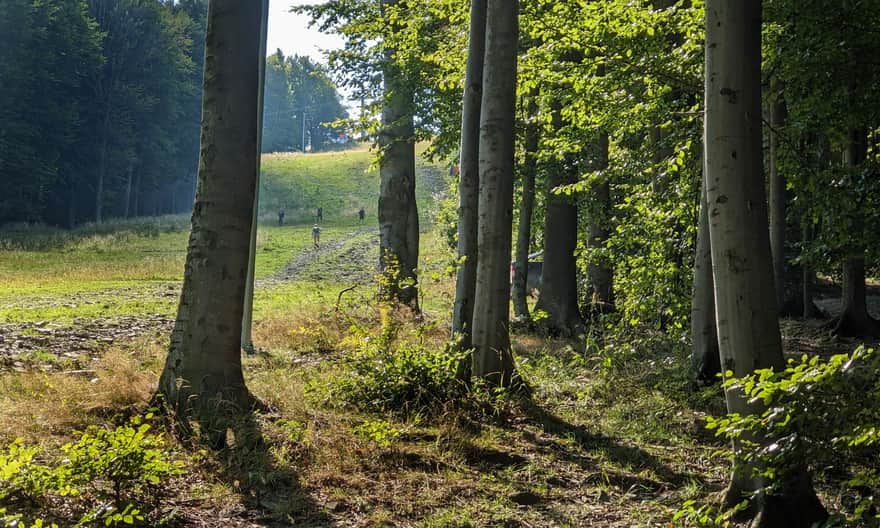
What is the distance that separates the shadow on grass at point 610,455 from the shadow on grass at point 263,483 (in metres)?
2.34

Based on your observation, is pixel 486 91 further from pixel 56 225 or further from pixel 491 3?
pixel 56 225

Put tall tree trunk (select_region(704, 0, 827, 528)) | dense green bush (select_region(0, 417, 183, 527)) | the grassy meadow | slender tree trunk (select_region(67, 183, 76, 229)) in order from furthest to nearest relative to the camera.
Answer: slender tree trunk (select_region(67, 183, 76, 229)), the grassy meadow, tall tree trunk (select_region(704, 0, 827, 528)), dense green bush (select_region(0, 417, 183, 527))

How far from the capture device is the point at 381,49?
15.0 meters

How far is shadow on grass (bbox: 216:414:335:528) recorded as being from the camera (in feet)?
16.0

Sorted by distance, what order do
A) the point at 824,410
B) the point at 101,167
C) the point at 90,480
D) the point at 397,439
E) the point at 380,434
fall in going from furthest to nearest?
1. the point at 101,167
2. the point at 397,439
3. the point at 380,434
4. the point at 90,480
5. the point at 824,410

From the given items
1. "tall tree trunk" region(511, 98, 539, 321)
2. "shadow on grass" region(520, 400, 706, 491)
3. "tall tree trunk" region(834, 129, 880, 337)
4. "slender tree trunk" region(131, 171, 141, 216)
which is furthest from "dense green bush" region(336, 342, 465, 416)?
"slender tree trunk" region(131, 171, 141, 216)

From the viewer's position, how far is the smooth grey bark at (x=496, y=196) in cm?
840

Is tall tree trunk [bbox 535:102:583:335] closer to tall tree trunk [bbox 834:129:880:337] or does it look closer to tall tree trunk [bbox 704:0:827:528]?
tall tree trunk [bbox 834:129:880:337]

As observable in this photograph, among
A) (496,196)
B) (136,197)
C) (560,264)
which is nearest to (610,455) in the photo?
(496,196)

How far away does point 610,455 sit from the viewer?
6664mm

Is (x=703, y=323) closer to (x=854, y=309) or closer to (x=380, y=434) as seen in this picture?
(x=380, y=434)

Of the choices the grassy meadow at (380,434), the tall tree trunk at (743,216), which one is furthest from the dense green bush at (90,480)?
the tall tree trunk at (743,216)

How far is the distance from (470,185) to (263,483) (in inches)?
180

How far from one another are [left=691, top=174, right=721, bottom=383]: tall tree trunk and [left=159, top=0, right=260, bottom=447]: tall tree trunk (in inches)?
208
